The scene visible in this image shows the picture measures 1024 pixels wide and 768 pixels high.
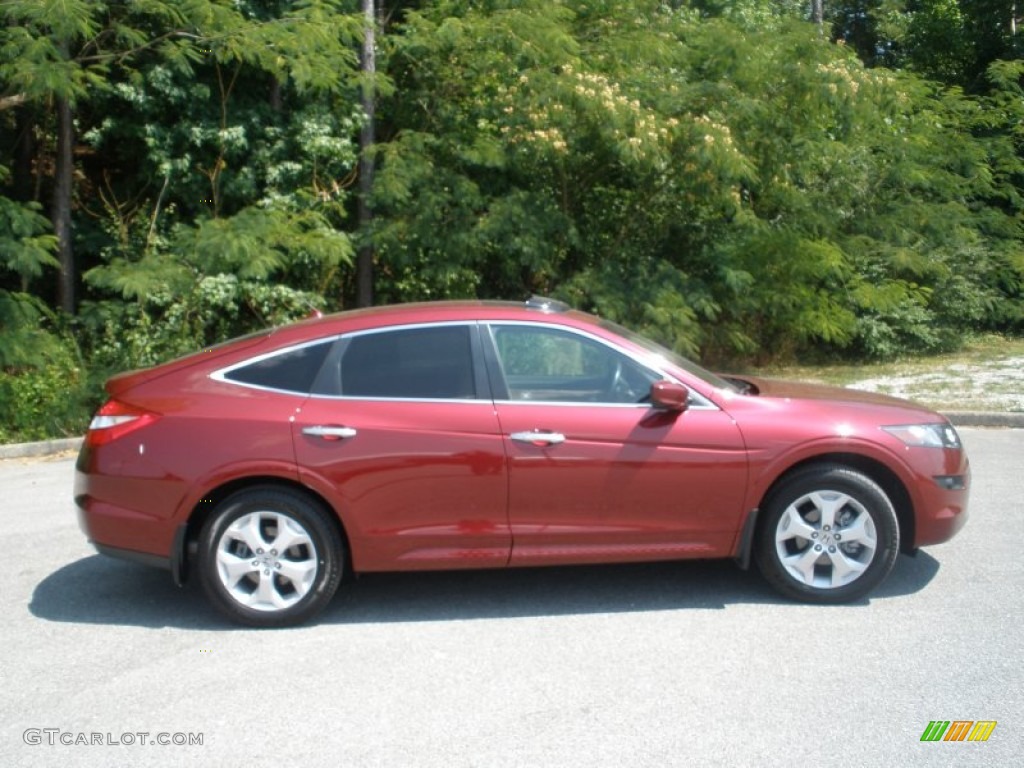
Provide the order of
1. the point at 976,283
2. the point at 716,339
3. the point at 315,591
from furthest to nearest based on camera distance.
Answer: the point at 976,283 → the point at 716,339 → the point at 315,591

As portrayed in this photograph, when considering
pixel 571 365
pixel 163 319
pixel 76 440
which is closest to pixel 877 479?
pixel 571 365

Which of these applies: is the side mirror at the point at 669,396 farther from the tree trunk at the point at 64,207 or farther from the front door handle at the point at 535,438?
the tree trunk at the point at 64,207

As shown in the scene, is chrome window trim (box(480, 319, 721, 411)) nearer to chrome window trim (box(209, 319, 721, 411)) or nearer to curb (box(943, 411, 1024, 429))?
chrome window trim (box(209, 319, 721, 411))

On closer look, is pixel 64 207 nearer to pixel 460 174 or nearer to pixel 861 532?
pixel 460 174

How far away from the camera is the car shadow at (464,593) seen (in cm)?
588

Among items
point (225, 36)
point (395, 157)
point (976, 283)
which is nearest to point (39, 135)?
point (225, 36)

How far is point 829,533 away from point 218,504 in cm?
316

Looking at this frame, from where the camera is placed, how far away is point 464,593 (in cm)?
619

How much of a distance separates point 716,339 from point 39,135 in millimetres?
9421

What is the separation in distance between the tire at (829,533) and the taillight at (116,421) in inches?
129

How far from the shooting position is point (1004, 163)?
1761 centimetres

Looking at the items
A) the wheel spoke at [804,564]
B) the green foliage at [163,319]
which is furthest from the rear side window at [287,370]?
the green foliage at [163,319]

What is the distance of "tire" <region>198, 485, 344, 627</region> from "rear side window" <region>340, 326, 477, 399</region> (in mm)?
700

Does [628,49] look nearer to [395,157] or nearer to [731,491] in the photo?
[395,157]
